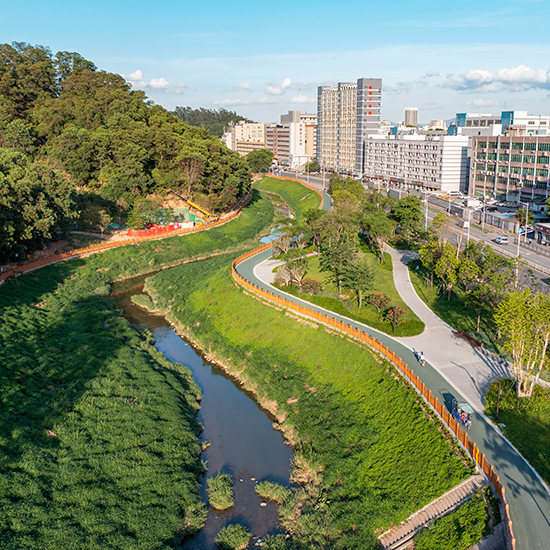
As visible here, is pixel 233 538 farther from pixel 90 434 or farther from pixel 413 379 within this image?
pixel 413 379

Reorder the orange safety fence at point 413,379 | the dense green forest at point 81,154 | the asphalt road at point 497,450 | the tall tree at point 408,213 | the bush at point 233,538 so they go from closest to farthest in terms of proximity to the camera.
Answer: the asphalt road at point 497,450 → the orange safety fence at point 413,379 → the bush at point 233,538 → the dense green forest at point 81,154 → the tall tree at point 408,213

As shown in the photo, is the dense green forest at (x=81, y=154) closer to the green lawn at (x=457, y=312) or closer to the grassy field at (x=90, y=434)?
the grassy field at (x=90, y=434)

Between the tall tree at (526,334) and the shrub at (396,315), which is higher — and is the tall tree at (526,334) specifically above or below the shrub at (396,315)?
above

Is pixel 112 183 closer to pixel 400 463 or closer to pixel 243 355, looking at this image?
pixel 243 355

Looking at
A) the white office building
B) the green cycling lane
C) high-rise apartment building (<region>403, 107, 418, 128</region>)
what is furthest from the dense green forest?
high-rise apartment building (<region>403, 107, 418, 128</region>)

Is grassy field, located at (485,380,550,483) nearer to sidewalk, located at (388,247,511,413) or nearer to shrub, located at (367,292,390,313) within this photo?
sidewalk, located at (388,247,511,413)

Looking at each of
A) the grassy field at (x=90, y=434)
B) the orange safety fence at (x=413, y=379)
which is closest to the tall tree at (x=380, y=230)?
the orange safety fence at (x=413, y=379)

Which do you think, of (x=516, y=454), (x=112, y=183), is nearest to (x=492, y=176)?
(x=112, y=183)
